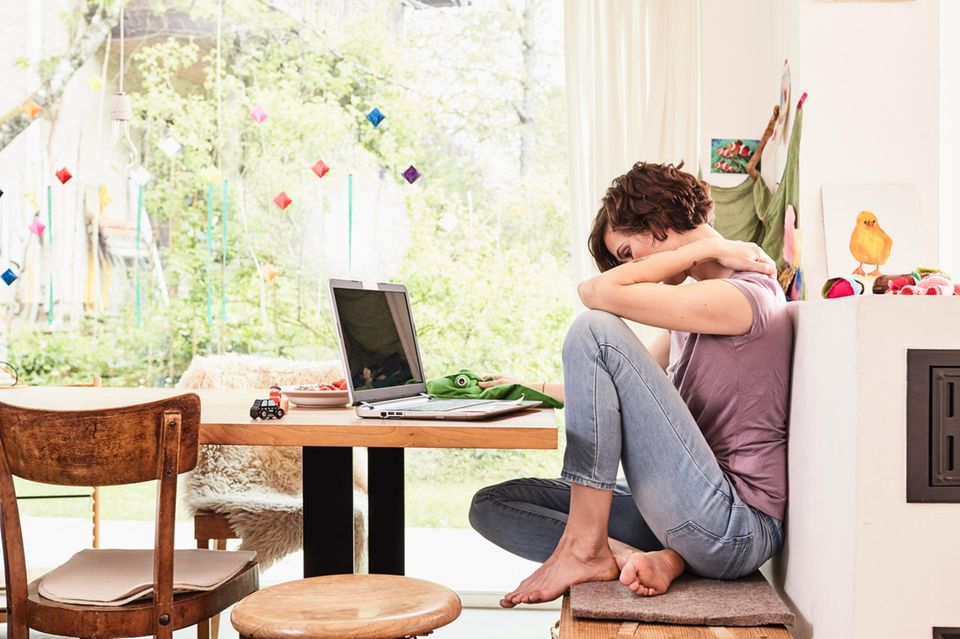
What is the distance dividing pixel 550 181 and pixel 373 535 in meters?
1.91

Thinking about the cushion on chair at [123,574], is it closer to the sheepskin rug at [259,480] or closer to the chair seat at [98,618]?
the chair seat at [98,618]

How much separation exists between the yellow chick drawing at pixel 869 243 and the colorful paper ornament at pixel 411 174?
5.36 ft

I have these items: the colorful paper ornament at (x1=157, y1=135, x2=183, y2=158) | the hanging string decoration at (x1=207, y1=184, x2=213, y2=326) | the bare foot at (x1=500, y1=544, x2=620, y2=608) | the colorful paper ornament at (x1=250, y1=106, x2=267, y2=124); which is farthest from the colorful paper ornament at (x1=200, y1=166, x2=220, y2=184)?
the bare foot at (x1=500, y1=544, x2=620, y2=608)

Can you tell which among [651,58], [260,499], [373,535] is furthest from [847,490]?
[651,58]

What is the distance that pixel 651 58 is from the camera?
10.0 feet

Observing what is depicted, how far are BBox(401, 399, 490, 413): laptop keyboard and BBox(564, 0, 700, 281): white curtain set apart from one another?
107 centimetres

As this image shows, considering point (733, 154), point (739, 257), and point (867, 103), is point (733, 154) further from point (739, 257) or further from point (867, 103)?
point (739, 257)

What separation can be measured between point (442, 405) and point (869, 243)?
1.16 m

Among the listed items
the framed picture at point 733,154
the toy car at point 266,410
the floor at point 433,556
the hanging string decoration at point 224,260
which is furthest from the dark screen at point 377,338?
the hanging string decoration at point 224,260

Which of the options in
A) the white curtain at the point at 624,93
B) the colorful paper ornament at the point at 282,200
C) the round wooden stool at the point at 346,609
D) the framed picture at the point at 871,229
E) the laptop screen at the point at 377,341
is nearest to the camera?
the round wooden stool at the point at 346,609

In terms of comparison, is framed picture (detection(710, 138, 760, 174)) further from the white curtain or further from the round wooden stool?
the round wooden stool

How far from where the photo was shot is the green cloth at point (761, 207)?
247 cm

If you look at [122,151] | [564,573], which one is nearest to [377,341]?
[564,573]

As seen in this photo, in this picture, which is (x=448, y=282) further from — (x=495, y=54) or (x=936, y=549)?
(x=936, y=549)
